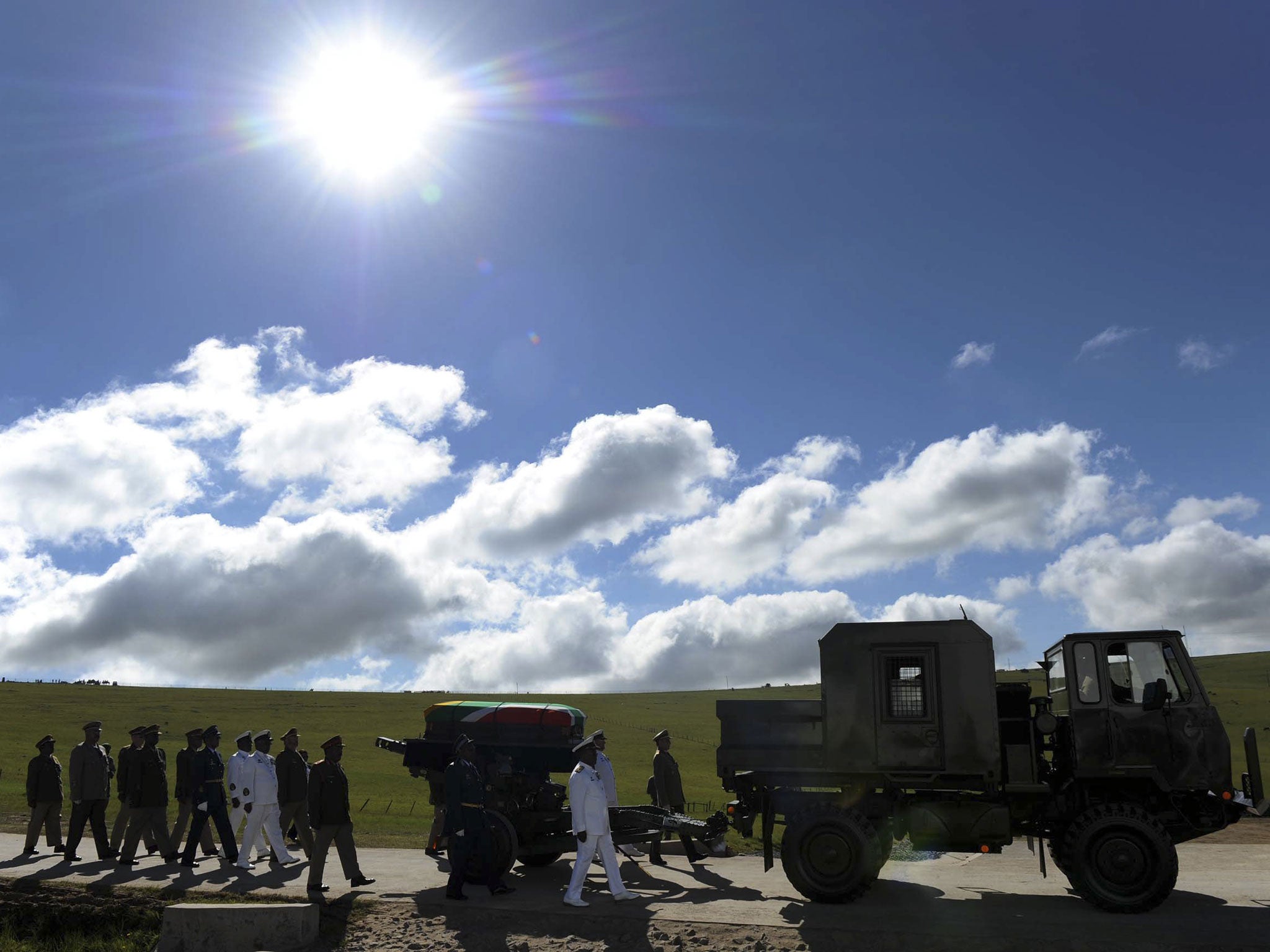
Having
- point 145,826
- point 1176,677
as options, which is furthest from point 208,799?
point 1176,677

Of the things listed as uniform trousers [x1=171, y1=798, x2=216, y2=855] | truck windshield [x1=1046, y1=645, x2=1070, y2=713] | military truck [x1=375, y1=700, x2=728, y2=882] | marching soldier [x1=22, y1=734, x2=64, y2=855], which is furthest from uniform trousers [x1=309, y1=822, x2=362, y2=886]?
truck windshield [x1=1046, y1=645, x2=1070, y2=713]

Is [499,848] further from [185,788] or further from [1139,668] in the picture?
[1139,668]

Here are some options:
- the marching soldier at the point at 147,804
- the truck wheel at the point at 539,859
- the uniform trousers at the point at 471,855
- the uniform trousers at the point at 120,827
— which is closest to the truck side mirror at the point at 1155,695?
the uniform trousers at the point at 471,855

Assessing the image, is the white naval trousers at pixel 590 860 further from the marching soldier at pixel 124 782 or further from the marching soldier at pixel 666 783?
the marching soldier at pixel 124 782

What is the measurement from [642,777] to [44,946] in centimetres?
3523

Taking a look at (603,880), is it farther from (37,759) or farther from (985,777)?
(37,759)

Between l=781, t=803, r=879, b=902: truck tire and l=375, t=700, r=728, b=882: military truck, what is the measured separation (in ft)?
7.44

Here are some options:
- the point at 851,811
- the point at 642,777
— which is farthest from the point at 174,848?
the point at 642,777

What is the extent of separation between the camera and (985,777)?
1166 centimetres

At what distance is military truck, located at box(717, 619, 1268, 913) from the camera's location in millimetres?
11414

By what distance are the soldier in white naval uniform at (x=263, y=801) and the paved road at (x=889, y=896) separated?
551mm

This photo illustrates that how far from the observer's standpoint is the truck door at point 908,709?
465 inches

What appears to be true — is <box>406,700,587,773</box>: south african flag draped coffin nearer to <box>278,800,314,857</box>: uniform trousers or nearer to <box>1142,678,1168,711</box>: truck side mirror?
<box>278,800,314,857</box>: uniform trousers

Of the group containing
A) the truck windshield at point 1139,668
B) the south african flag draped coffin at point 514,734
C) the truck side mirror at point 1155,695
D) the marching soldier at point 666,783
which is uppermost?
the truck windshield at point 1139,668
